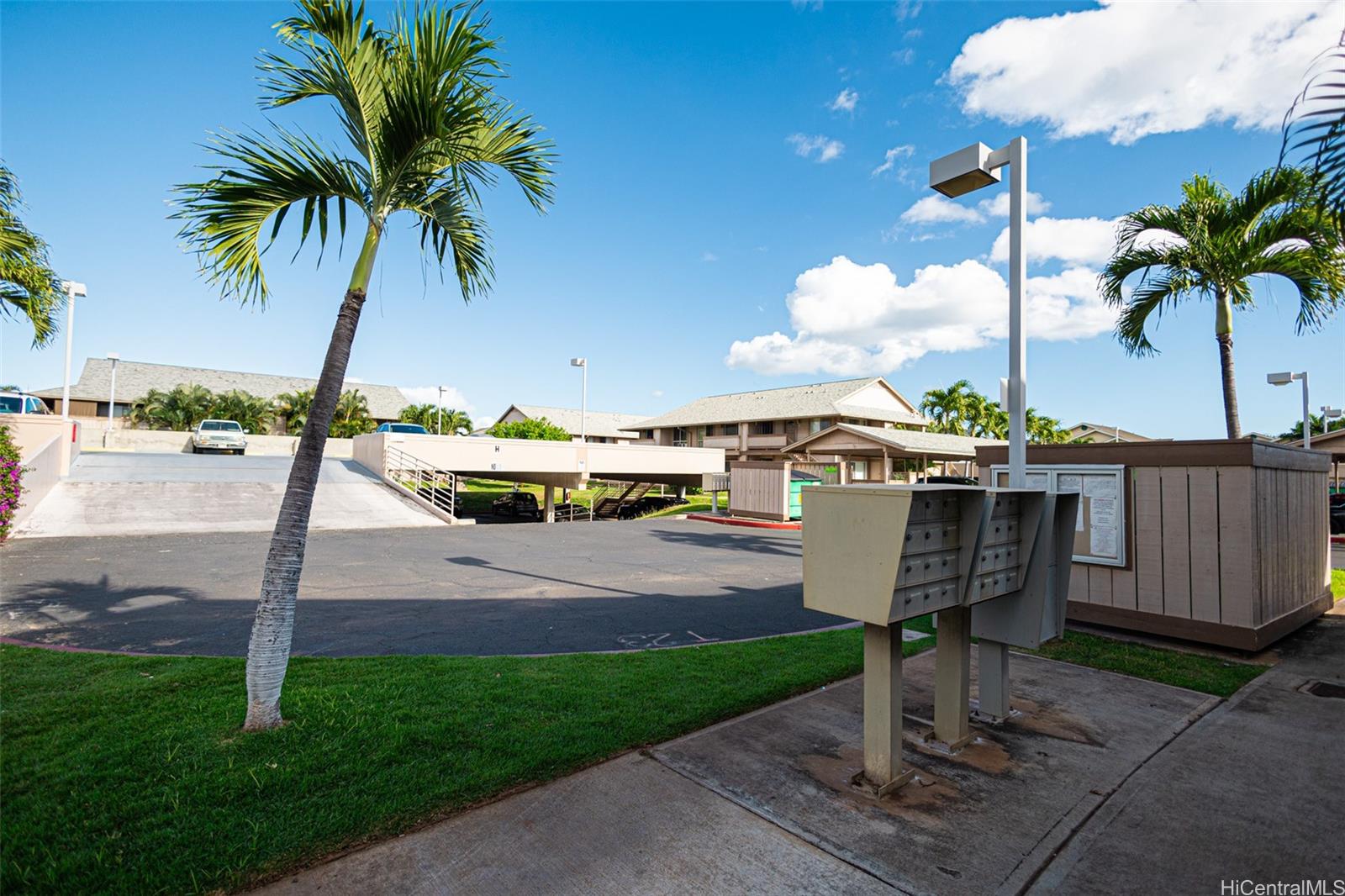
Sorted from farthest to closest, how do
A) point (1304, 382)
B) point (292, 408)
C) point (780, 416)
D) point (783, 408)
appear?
point (292, 408)
point (783, 408)
point (780, 416)
point (1304, 382)

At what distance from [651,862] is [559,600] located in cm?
623

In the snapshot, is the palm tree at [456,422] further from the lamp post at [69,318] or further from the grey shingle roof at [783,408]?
the lamp post at [69,318]

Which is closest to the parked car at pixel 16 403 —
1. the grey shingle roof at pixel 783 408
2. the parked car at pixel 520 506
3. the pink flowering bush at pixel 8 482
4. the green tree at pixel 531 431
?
the pink flowering bush at pixel 8 482

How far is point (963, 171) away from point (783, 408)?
4191cm

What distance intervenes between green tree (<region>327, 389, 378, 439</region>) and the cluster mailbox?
5165 centimetres

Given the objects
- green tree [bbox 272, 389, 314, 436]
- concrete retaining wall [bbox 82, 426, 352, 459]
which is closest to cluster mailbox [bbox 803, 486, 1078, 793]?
concrete retaining wall [bbox 82, 426, 352, 459]

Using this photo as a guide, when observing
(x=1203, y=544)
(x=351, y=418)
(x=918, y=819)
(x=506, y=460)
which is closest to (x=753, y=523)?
(x=506, y=460)

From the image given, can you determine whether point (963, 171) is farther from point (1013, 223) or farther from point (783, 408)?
point (783, 408)

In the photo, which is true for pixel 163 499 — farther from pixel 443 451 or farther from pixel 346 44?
pixel 346 44

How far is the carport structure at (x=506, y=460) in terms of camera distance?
75.4ft

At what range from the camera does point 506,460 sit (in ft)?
76.9

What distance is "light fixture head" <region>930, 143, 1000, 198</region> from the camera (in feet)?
16.5

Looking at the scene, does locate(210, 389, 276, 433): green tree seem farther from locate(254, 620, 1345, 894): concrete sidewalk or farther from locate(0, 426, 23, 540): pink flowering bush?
locate(254, 620, 1345, 894): concrete sidewalk

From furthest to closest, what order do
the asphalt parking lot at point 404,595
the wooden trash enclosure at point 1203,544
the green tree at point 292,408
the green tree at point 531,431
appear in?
the green tree at point 531,431, the green tree at point 292,408, the asphalt parking lot at point 404,595, the wooden trash enclosure at point 1203,544
